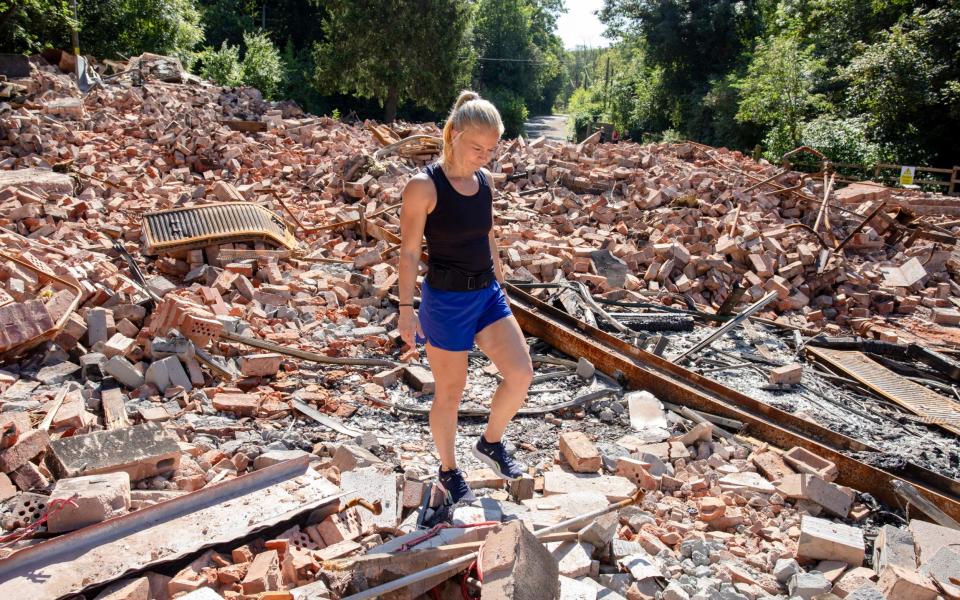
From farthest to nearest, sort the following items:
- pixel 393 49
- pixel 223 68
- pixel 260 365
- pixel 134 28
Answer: pixel 223 68, pixel 393 49, pixel 134 28, pixel 260 365

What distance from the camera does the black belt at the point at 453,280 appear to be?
2.91 m

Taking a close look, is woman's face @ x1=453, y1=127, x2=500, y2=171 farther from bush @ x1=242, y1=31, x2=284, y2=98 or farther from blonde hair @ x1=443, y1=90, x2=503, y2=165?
bush @ x1=242, y1=31, x2=284, y2=98

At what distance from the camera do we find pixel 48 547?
267cm

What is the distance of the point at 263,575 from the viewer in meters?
2.69

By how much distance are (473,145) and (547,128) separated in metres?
57.8

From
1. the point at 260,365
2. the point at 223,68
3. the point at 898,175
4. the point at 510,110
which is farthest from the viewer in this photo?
the point at 510,110

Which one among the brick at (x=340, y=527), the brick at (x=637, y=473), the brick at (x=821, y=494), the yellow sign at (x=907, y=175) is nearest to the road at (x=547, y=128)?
the yellow sign at (x=907, y=175)

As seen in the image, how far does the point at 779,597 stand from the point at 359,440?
2455 mm

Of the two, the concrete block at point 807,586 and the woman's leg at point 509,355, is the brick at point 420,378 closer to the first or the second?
the woman's leg at point 509,355

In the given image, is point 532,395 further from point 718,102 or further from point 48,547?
point 718,102

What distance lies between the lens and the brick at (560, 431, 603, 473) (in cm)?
385

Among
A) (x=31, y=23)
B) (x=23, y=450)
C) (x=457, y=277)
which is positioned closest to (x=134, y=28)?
(x=31, y=23)

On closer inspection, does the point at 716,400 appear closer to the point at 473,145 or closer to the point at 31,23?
the point at 473,145

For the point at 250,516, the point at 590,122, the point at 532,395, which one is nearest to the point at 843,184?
the point at 532,395
